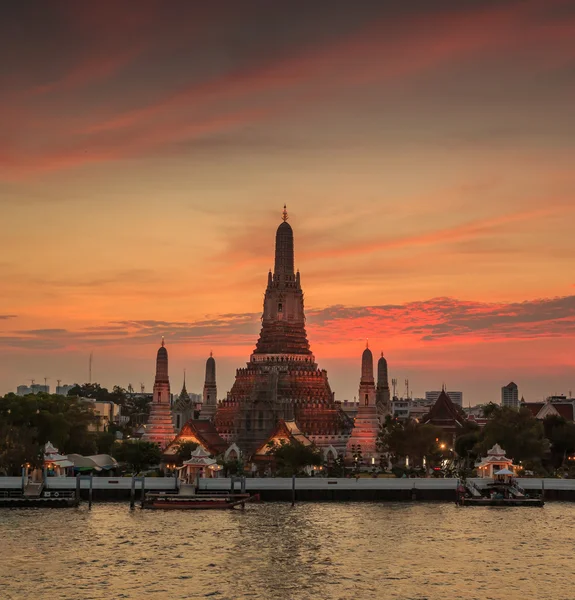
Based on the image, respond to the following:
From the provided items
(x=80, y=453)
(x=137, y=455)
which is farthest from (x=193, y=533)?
(x=80, y=453)

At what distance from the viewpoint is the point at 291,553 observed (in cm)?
7538

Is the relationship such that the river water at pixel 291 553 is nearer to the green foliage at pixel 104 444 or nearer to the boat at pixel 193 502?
the boat at pixel 193 502

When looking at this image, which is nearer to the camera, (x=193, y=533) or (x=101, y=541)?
(x=101, y=541)

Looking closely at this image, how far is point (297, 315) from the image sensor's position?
164 m

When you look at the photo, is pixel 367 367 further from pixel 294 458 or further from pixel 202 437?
pixel 294 458

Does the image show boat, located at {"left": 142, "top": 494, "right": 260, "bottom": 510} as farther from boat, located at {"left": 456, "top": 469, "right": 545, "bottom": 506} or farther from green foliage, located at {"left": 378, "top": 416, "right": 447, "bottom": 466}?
green foliage, located at {"left": 378, "top": 416, "right": 447, "bottom": 466}

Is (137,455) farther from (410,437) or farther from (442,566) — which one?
(442,566)

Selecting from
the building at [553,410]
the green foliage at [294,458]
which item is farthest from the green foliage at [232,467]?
the building at [553,410]

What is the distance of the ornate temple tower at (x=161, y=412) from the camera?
149 m

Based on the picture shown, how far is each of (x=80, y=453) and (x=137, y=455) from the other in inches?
407

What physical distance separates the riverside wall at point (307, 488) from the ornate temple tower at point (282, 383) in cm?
4187

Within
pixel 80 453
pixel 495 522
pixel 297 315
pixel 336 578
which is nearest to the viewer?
pixel 336 578

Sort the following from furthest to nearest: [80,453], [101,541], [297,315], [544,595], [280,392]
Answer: [297,315] → [280,392] → [80,453] → [101,541] → [544,595]

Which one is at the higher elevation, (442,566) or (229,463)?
(229,463)
